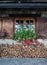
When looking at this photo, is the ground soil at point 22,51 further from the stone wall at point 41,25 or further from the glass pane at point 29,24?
the glass pane at point 29,24

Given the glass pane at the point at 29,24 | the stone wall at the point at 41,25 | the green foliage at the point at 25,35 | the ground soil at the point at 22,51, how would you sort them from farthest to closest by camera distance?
the glass pane at the point at 29,24 → the stone wall at the point at 41,25 → the green foliage at the point at 25,35 → the ground soil at the point at 22,51

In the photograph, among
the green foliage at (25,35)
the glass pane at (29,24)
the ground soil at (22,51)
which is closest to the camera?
the ground soil at (22,51)

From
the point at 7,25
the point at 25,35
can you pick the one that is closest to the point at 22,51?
the point at 25,35

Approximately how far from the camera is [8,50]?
8617mm

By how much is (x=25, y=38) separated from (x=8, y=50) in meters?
1.19

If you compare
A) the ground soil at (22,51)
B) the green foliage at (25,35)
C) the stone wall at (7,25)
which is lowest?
the ground soil at (22,51)

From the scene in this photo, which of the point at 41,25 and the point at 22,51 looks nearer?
the point at 22,51

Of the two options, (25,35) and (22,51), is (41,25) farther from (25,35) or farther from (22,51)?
(22,51)

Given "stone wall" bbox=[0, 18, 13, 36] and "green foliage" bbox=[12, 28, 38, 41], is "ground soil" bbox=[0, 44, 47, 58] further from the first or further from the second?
"stone wall" bbox=[0, 18, 13, 36]

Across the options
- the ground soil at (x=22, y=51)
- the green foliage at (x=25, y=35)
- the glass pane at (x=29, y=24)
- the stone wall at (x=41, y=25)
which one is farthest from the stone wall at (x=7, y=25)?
the stone wall at (x=41, y=25)

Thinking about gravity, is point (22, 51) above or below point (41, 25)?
below

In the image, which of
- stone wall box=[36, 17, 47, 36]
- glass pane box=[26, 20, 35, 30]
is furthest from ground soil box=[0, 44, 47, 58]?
glass pane box=[26, 20, 35, 30]

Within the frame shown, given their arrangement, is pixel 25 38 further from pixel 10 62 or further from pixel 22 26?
pixel 10 62

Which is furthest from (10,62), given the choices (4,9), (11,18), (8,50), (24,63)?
(11,18)
